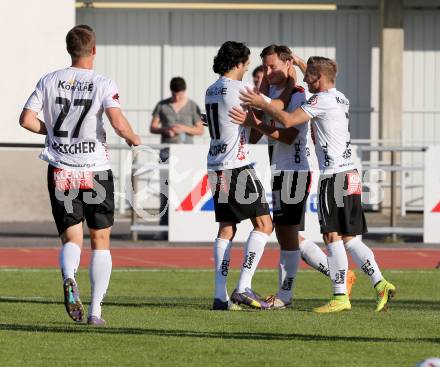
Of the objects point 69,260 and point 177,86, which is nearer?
point 69,260

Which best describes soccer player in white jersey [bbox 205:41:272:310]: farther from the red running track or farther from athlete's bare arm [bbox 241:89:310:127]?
the red running track

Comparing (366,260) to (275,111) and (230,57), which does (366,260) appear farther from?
(230,57)

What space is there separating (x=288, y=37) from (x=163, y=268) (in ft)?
38.7

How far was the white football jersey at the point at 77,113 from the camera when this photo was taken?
10.1 meters

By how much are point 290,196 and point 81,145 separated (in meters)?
2.16

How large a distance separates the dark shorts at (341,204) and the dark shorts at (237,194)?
0.53 meters

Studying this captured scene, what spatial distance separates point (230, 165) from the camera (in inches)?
453

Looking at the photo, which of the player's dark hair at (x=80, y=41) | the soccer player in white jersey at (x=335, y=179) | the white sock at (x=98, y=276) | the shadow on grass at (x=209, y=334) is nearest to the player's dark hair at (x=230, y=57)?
the soccer player in white jersey at (x=335, y=179)

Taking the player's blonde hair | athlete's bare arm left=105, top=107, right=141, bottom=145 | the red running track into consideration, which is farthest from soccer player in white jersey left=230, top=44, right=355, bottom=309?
the red running track

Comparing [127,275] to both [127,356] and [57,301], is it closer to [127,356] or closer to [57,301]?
[57,301]

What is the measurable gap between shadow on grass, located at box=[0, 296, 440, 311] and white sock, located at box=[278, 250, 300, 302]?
0.14 meters

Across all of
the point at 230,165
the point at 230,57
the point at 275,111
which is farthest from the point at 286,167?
the point at 230,57

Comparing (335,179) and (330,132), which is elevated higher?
(330,132)

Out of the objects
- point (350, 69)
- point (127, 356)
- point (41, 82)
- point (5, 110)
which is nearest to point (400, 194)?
point (350, 69)
